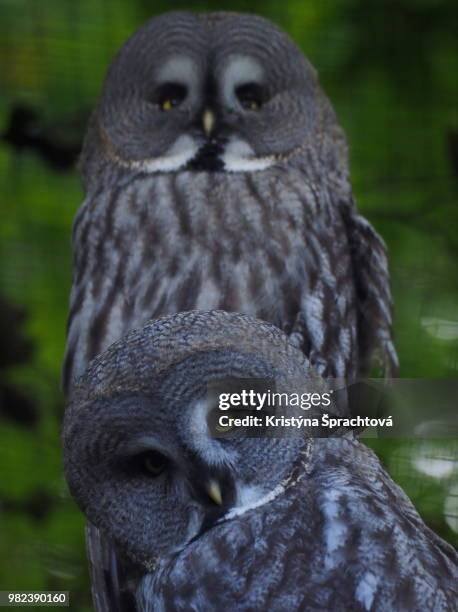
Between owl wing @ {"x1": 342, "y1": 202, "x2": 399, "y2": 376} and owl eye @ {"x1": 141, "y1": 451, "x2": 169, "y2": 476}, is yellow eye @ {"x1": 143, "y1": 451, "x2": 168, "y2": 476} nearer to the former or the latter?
owl eye @ {"x1": 141, "y1": 451, "x2": 169, "y2": 476}

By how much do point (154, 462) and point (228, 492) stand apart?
10 centimetres

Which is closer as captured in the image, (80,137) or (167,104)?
(167,104)

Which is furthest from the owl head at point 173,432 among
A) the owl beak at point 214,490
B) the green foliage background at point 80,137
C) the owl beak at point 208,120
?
the green foliage background at point 80,137

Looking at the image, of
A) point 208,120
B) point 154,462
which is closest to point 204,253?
point 208,120

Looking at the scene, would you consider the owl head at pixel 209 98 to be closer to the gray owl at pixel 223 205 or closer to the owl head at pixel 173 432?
the gray owl at pixel 223 205

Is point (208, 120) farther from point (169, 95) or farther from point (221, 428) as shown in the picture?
point (221, 428)

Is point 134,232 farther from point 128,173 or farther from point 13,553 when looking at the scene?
A: point 13,553

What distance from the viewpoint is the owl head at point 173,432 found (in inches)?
59.2

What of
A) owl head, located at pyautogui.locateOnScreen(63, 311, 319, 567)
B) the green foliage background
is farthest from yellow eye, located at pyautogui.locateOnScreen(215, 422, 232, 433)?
the green foliage background

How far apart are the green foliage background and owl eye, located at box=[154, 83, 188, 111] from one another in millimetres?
420

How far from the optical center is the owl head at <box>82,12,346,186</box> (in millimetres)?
2088

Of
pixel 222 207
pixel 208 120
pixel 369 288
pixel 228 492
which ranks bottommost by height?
pixel 228 492

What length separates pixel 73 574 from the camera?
7.77 feet

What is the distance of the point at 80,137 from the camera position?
2.53 meters
